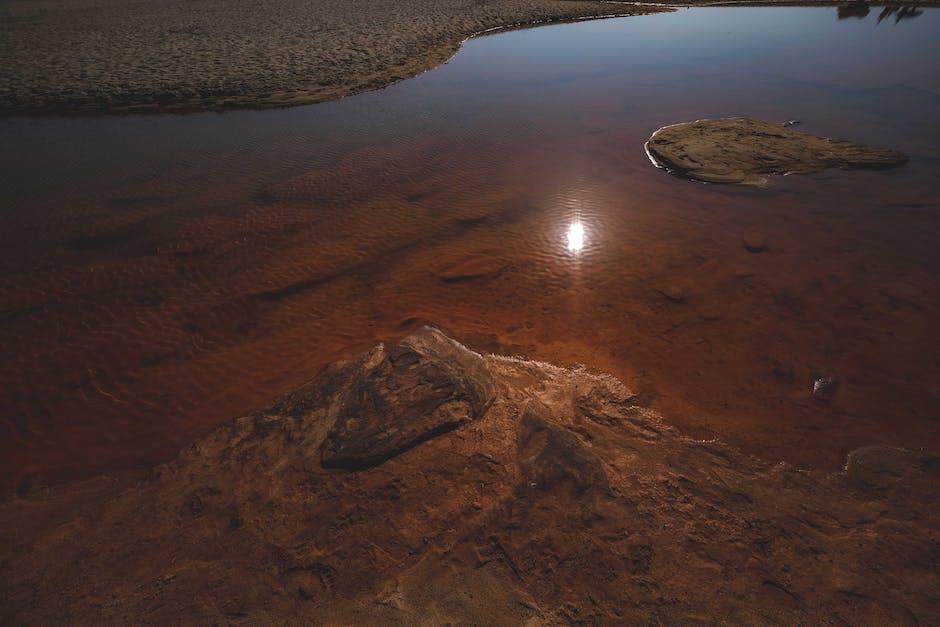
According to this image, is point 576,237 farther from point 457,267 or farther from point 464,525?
point 464,525

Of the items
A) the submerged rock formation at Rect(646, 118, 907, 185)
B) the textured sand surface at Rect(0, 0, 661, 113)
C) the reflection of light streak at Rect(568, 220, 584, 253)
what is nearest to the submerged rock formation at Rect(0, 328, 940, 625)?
the reflection of light streak at Rect(568, 220, 584, 253)

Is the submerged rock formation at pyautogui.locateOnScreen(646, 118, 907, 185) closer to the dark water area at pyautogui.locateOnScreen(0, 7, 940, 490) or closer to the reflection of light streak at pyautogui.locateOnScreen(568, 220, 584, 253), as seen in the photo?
the dark water area at pyautogui.locateOnScreen(0, 7, 940, 490)

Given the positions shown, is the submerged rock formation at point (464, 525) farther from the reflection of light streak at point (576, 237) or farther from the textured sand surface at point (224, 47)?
the textured sand surface at point (224, 47)

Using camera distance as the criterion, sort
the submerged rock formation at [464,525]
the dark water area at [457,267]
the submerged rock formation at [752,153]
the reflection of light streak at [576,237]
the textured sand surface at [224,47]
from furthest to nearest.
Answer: the textured sand surface at [224,47] < the submerged rock formation at [752,153] < the reflection of light streak at [576,237] < the dark water area at [457,267] < the submerged rock formation at [464,525]

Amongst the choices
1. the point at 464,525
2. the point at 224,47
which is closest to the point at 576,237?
the point at 464,525

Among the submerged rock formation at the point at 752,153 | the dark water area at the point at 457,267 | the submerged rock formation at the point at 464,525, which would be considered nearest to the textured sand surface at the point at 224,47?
the dark water area at the point at 457,267

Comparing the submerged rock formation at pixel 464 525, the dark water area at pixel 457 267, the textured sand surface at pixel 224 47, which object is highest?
the textured sand surface at pixel 224 47

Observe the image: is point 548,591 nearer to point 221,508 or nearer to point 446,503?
point 446,503
